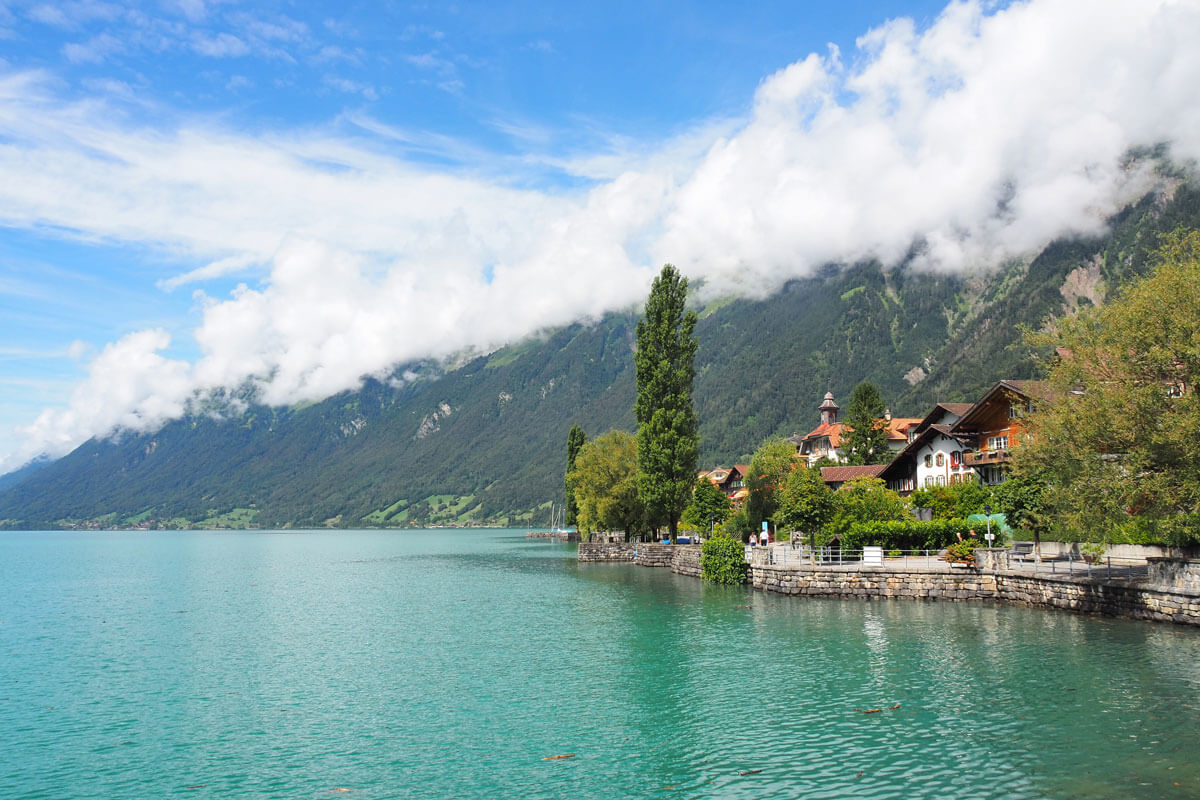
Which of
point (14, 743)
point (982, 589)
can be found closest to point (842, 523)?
point (982, 589)

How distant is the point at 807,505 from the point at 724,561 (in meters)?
9.25

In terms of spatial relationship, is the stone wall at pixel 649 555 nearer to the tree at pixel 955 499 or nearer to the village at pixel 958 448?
the village at pixel 958 448

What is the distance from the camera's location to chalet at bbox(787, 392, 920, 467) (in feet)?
443

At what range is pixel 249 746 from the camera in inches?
941

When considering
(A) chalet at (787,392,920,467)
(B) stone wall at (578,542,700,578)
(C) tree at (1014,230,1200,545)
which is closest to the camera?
(C) tree at (1014,230,1200,545)

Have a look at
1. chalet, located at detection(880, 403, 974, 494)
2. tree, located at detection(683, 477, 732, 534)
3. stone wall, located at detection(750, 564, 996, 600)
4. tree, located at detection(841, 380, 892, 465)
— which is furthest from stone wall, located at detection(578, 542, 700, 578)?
tree, located at detection(841, 380, 892, 465)

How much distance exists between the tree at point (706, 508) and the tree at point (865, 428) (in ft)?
147

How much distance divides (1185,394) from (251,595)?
224ft

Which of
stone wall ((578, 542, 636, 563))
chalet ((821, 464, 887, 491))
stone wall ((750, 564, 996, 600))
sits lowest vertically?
stone wall ((578, 542, 636, 563))

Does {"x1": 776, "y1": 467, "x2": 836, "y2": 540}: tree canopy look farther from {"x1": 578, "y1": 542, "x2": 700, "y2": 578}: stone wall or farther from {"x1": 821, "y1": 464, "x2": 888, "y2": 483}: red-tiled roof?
{"x1": 821, "y1": 464, "x2": 888, "y2": 483}: red-tiled roof

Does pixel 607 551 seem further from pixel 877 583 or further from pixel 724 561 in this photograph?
pixel 877 583

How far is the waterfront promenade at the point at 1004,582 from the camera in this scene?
39.5 m

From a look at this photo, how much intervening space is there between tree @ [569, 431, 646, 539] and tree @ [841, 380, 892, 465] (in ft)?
121

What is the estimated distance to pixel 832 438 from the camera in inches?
6019
